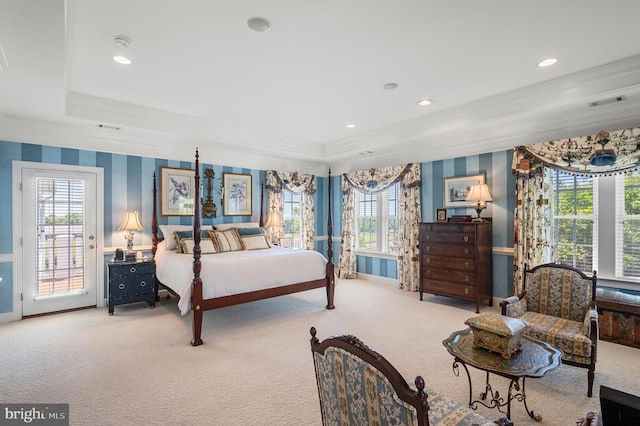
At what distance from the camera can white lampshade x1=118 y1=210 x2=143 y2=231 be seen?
16.0 ft

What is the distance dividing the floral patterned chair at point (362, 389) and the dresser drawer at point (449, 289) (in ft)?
11.5

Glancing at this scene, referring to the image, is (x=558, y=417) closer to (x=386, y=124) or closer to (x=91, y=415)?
(x=91, y=415)

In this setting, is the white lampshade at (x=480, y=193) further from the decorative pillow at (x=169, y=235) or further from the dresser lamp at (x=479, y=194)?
the decorative pillow at (x=169, y=235)

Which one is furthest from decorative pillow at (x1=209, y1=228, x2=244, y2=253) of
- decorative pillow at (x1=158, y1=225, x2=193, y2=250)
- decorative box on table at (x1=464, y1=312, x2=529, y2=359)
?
decorative box on table at (x1=464, y1=312, x2=529, y2=359)

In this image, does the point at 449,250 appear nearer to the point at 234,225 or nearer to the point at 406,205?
the point at 406,205

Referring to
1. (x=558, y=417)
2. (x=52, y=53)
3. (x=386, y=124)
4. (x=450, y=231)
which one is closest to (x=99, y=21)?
(x=52, y=53)

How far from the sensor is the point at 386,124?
529 centimetres

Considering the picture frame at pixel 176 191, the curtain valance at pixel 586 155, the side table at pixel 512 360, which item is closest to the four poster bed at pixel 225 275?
the picture frame at pixel 176 191

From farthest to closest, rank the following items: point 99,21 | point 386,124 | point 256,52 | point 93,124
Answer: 1. point 386,124
2. point 93,124
3. point 256,52
4. point 99,21

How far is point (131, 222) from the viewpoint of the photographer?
4.89 m

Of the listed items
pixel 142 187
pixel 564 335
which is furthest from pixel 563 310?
pixel 142 187

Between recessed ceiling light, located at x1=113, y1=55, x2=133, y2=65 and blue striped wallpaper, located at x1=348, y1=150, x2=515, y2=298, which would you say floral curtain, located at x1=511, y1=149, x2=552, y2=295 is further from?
recessed ceiling light, located at x1=113, y1=55, x2=133, y2=65

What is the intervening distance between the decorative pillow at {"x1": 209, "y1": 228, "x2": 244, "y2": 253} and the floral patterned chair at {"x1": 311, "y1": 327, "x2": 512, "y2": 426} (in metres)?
4.18

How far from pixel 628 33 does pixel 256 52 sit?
3104 mm
